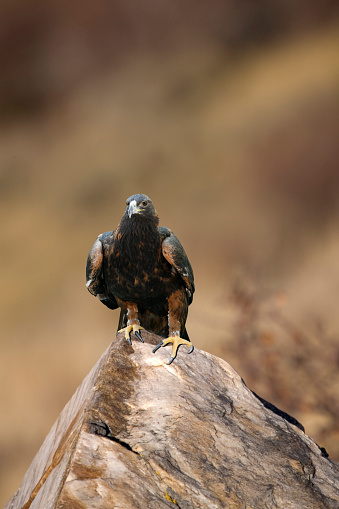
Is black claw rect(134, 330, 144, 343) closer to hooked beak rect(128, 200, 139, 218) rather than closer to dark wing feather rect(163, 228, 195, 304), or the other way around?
dark wing feather rect(163, 228, 195, 304)

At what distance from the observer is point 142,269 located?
145 inches

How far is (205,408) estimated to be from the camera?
119 inches

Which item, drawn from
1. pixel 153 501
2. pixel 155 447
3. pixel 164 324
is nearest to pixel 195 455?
pixel 155 447

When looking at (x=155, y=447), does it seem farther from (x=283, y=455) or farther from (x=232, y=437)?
(x=283, y=455)

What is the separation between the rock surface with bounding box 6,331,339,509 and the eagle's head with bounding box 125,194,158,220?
0.84 m

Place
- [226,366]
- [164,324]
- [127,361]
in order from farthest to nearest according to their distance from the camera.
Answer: [164,324] → [226,366] → [127,361]

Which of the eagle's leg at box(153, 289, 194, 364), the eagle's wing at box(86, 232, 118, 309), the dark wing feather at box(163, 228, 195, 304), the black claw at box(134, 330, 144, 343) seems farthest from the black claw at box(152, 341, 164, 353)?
the eagle's wing at box(86, 232, 118, 309)

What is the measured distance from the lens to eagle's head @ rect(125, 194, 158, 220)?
3.52 metres

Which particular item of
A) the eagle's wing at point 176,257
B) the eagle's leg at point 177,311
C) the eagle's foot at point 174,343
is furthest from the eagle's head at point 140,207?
the eagle's foot at point 174,343

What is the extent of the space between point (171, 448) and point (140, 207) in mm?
1541

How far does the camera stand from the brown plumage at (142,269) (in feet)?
11.9

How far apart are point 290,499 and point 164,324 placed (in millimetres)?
1614

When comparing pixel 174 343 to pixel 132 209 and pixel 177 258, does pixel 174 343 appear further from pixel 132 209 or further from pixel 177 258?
pixel 132 209

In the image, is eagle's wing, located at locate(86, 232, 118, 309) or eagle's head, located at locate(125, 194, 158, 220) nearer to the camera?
eagle's head, located at locate(125, 194, 158, 220)
